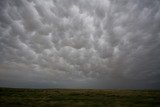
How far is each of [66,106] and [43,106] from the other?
5.73 meters

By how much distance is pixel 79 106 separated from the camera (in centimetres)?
3130

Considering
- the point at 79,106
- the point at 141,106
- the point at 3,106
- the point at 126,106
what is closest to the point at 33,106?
the point at 3,106

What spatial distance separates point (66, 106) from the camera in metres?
31.3

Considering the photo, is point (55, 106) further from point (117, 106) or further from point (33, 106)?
point (117, 106)

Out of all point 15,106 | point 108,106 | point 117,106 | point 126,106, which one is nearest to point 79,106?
point 108,106

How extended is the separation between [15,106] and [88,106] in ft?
59.3

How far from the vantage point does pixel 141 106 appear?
30.7 metres

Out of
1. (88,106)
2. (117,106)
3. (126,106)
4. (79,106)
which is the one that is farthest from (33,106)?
(126,106)

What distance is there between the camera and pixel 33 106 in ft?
104

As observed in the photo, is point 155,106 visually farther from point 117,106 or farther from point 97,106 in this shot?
point 97,106

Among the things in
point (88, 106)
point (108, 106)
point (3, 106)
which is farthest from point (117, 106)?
point (3, 106)

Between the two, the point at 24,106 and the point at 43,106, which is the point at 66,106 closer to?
the point at 43,106

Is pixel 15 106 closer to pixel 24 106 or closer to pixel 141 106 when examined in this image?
pixel 24 106

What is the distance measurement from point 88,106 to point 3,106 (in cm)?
2057
